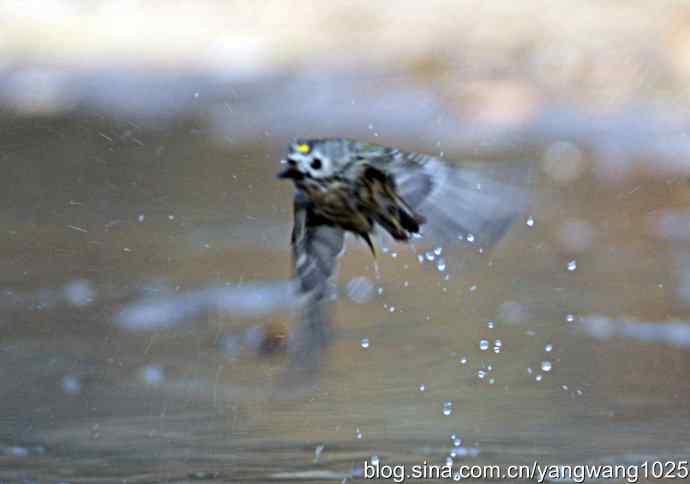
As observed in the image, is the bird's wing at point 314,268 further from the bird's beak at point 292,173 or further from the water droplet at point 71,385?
the water droplet at point 71,385

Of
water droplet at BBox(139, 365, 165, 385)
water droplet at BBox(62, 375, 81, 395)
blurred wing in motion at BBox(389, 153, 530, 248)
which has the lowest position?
water droplet at BBox(62, 375, 81, 395)

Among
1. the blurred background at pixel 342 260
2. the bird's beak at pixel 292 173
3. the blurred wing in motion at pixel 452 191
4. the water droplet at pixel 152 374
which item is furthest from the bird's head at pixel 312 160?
the water droplet at pixel 152 374

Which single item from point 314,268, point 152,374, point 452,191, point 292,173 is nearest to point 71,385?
point 152,374

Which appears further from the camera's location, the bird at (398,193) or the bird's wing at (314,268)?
the bird's wing at (314,268)

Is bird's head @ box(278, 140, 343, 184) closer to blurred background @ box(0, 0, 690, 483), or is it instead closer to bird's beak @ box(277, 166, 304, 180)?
bird's beak @ box(277, 166, 304, 180)

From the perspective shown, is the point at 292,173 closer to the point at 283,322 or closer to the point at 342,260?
the point at 283,322

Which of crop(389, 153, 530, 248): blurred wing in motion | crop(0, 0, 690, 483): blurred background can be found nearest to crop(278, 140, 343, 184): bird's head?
crop(389, 153, 530, 248): blurred wing in motion
